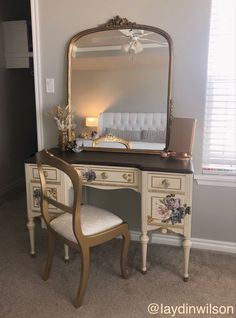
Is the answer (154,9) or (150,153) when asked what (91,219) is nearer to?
(150,153)

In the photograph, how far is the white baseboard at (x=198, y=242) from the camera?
2394 millimetres

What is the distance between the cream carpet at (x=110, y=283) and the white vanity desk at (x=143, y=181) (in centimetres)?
14

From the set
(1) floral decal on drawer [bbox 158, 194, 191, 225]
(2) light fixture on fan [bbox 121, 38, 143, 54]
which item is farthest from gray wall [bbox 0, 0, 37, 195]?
(1) floral decal on drawer [bbox 158, 194, 191, 225]

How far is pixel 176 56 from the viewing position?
224cm

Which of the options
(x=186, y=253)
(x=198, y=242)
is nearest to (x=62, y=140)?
(x=186, y=253)

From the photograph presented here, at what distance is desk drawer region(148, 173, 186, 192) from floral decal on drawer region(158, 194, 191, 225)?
59 mm

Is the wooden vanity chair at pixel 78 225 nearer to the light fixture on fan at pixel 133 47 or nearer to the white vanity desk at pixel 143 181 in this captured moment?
the white vanity desk at pixel 143 181

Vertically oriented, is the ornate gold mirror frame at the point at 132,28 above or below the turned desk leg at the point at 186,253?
above

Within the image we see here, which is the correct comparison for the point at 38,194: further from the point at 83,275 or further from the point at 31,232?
the point at 83,275

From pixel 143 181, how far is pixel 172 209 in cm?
26

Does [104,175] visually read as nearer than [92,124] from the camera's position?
Yes

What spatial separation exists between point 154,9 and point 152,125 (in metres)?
0.84

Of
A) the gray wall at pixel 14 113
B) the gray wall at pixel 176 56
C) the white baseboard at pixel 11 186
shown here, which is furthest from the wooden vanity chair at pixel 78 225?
the gray wall at pixel 14 113

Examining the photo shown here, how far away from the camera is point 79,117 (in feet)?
8.19
